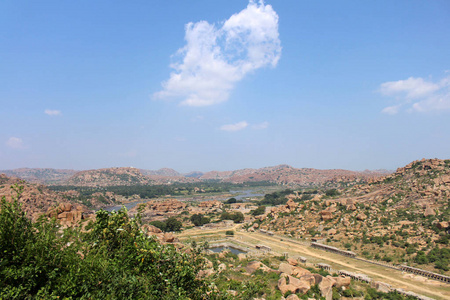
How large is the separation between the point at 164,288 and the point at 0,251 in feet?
16.0

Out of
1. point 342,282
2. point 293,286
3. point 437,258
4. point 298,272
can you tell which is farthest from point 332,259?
point 293,286

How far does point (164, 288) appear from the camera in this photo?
26.4 ft

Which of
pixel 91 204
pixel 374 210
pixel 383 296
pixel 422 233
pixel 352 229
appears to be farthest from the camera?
pixel 91 204

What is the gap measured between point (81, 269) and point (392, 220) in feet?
158

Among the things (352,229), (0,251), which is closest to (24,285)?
(0,251)

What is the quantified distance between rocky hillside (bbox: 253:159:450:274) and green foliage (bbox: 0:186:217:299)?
115 feet

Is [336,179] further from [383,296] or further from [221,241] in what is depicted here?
[383,296]

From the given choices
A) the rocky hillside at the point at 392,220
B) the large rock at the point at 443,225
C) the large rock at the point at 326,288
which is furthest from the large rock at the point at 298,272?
the large rock at the point at 443,225

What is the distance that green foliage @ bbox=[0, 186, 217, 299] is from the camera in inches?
277

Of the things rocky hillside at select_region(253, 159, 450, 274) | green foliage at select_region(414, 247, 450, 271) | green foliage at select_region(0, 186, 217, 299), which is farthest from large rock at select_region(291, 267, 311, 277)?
green foliage at select_region(0, 186, 217, 299)

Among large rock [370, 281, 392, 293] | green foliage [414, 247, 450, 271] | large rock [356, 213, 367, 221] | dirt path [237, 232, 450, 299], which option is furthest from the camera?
large rock [356, 213, 367, 221]

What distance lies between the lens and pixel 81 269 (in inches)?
298

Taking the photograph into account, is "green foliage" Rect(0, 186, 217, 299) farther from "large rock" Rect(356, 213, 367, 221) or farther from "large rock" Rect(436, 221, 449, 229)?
"large rock" Rect(356, 213, 367, 221)

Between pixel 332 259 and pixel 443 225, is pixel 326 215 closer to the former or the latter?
pixel 332 259
